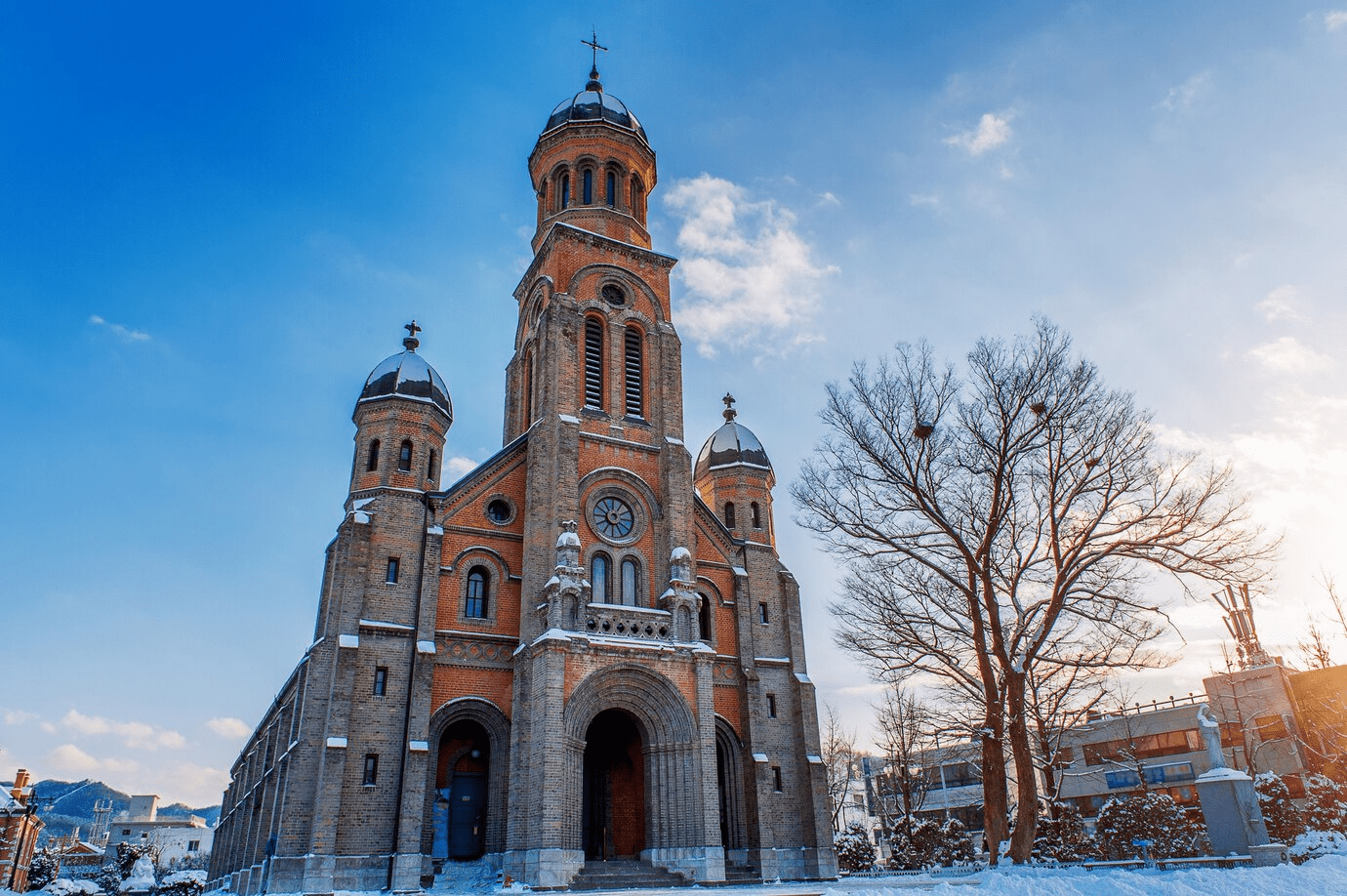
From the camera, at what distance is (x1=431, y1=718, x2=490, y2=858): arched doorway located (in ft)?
73.8

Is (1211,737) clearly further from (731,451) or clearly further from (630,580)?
(731,451)

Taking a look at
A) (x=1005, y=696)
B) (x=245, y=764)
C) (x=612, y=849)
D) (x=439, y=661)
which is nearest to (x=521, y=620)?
(x=439, y=661)

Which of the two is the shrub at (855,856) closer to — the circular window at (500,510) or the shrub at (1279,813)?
the shrub at (1279,813)

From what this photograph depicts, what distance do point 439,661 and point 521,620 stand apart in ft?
8.05

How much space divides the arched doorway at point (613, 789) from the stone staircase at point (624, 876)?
1558 mm

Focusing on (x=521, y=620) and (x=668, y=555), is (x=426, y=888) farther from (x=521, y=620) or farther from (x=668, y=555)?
(x=668, y=555)

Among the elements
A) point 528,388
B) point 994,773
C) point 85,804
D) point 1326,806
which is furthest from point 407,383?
point 85,804

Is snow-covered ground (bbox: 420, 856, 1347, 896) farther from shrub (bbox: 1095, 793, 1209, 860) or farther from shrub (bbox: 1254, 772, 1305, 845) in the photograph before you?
shrub (bbox: 1254, 772, 1305, 845)

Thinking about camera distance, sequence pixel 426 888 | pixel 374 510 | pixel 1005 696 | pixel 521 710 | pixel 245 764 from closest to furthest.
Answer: pixel 1005 696
pixel 426 888
pixel 521 710
pixel 374 510
pixel 245 764

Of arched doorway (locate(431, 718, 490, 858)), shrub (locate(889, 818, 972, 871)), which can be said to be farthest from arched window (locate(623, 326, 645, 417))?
shrub (locate(889, 818, 972, 871))

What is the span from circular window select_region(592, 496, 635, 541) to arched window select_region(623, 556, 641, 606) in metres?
0.85

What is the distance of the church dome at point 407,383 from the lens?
27172mm

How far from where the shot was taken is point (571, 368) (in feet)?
89.5

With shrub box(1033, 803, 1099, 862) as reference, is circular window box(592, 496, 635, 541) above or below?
above
